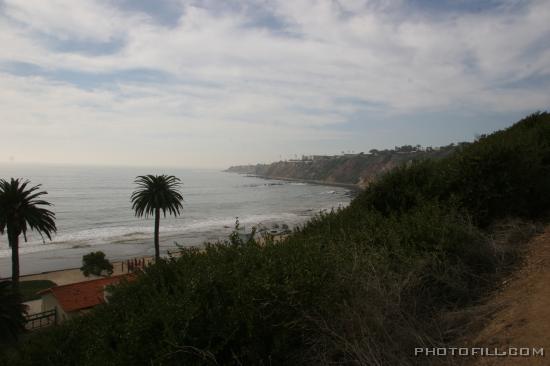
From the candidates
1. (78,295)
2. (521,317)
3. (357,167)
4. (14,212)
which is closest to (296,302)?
(521,317)

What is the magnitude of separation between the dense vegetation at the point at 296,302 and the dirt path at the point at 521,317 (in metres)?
0.47

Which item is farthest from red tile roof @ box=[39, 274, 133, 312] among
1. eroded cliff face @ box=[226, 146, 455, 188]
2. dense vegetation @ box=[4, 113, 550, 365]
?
eroded cliff face @ box=[226, 146, 455, 188]

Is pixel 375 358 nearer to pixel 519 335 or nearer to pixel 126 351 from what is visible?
pixel 519 335

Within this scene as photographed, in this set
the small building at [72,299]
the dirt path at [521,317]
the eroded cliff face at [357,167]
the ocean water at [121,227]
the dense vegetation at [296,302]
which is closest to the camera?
the dirt path at [521,317]

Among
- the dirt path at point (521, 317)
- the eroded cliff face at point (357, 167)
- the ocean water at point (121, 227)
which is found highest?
the eroded cliff face at point (357, 167)

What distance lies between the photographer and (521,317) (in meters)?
4.12

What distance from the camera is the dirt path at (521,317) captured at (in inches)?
137

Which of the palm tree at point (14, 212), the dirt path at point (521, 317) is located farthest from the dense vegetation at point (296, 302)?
the palm tree at point (14, 212)

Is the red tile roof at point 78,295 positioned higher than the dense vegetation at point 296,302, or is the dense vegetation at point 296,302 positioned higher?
the dense vegetation at point 296,302

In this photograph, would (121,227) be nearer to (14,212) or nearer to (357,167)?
(14,212)

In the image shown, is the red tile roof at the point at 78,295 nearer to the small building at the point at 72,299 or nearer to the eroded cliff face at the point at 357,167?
the small building at the point at 72,299

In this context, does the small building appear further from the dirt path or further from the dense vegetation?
the dirt path

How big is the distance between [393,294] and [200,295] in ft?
8.40

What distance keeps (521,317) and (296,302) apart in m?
2.61
